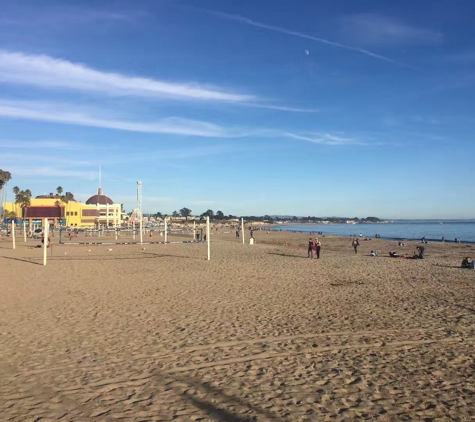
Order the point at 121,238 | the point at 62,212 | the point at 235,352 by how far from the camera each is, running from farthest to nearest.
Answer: the point at 62,212 → the point at 121,238 → the point at 235,352

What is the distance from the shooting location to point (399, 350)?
21.5 ft

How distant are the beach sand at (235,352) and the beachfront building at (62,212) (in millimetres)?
70138

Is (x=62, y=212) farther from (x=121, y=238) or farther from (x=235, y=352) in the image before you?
(x=235, y=352)

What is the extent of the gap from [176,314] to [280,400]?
4750mm

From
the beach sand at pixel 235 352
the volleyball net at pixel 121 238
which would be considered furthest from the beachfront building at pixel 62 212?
the beach sand at pixel 235 352

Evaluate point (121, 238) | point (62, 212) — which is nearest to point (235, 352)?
point (121, 238)

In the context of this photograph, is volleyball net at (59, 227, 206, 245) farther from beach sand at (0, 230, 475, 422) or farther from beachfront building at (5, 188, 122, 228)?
beachfront building at (5, 188, 122, 228)

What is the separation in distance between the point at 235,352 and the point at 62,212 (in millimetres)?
81391

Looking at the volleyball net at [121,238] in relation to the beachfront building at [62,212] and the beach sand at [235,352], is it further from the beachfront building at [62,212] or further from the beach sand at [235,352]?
the beachfront building at [62,212]

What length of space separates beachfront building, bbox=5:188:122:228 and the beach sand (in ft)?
230

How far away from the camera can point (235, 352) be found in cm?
641

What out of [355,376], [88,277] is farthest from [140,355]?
[88,277]

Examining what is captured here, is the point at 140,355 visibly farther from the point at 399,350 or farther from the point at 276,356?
the point at 399,350

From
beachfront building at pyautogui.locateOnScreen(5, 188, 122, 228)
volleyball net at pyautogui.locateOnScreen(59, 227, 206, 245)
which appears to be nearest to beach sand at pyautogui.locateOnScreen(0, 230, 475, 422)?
volleyball net at pyautogui.locateOnScreen(59, 227, 206, 245)
